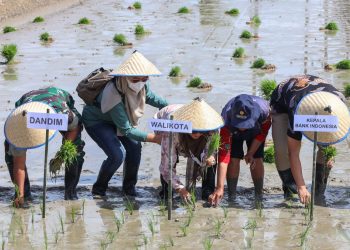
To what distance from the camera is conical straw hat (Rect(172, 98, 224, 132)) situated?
7438 mm

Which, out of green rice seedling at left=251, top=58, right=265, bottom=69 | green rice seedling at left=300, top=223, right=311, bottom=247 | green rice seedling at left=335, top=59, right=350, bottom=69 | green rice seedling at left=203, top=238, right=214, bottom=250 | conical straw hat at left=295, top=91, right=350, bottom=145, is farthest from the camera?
green rice seedling at left=251, top=58, right=265, bottom=69

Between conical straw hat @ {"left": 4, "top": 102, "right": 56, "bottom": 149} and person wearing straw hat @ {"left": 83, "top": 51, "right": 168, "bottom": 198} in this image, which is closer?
conical straw hat @ {"left": 4, "top": 102, "right": 56, "bottom": 149}

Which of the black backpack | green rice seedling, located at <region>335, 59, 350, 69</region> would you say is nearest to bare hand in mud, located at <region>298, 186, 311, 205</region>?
the black backpack

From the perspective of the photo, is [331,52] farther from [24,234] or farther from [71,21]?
[24,234]

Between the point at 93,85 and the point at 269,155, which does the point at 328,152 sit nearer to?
the point at 269,155

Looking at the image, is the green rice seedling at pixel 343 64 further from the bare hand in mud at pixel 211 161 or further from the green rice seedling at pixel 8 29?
the green rice seedling at pixel 8 29

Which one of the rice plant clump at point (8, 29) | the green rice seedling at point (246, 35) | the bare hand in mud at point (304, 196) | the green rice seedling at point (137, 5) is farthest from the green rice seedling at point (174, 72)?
the green rice seedling at point (137, 5)

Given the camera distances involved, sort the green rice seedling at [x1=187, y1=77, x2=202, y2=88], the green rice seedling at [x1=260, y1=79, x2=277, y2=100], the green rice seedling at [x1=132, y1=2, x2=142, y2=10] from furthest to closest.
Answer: the green rice seedling at [x1=132, y1=2, x2=142, y2=10], the green rice seedling at [x1=187, y1=77, x2=202, y2=88], the green rice seedling at [x1=260, y1=79, x2=277, y2=100]

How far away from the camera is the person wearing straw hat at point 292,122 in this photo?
7.46m

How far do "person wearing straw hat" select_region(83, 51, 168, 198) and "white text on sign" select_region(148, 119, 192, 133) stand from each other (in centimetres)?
61

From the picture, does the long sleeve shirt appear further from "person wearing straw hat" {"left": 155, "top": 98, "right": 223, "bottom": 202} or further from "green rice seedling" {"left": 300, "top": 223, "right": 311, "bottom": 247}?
"green rice seedling" {"left": 300, "top": 223, "right": 311, "bottom": 247}

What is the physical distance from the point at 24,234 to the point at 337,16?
1731 cm

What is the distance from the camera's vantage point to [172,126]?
7227 millimetres

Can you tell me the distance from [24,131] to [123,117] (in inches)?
35.3
